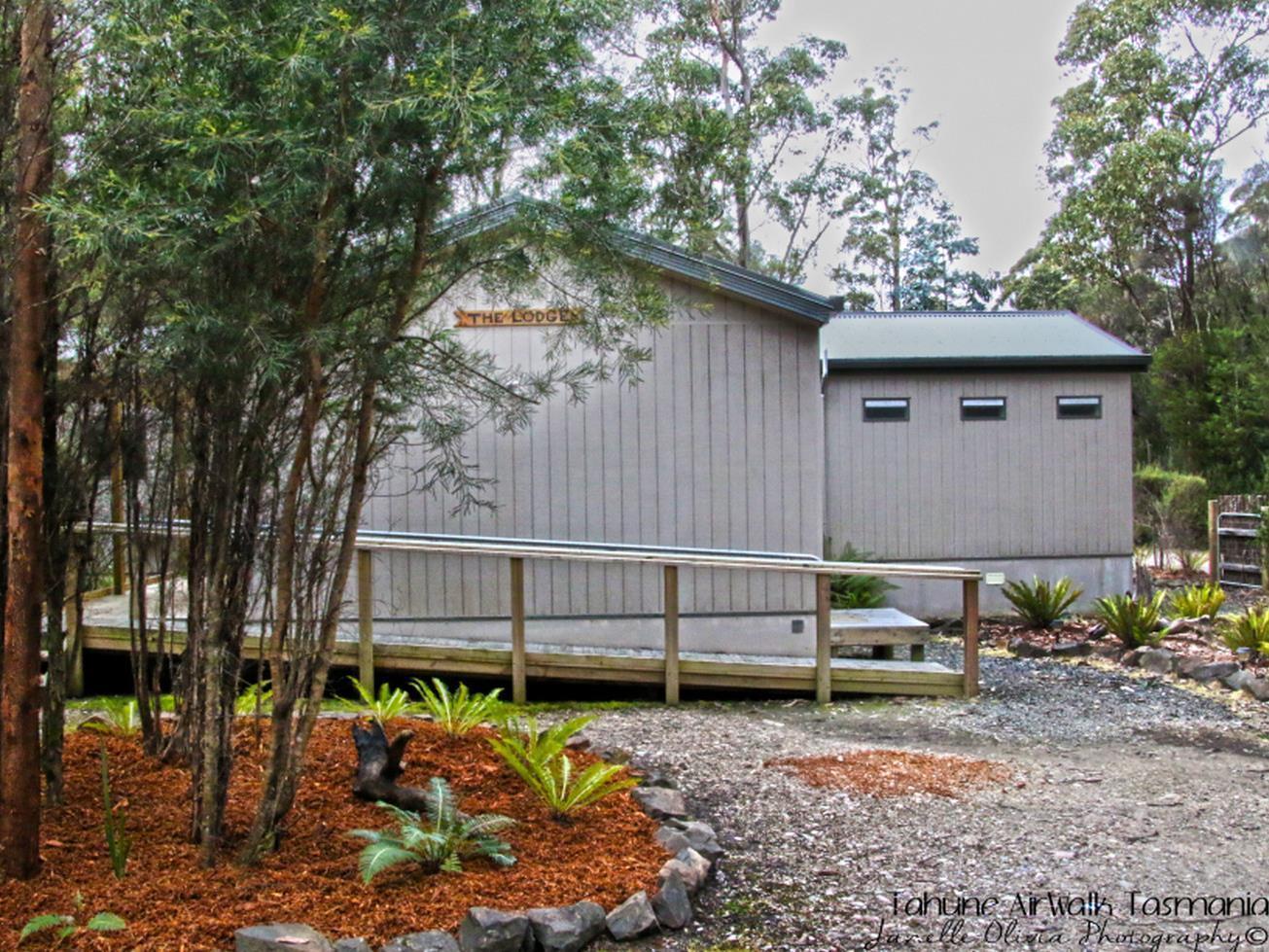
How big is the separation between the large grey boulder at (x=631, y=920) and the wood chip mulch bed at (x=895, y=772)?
1817 millimetres

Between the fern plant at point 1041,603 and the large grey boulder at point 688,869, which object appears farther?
the fern plant at point 1041,603

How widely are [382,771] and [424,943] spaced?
4.07 ft

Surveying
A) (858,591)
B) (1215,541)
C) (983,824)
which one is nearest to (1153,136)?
(1215,541)

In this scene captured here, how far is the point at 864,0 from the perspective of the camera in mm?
27094

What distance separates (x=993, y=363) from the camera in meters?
12.2

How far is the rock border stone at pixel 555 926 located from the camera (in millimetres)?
2975

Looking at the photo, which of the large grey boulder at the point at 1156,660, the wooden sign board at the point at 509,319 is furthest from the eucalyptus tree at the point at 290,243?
the large grey boulder at the point at 1156,660

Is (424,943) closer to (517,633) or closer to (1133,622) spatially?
(517,633)

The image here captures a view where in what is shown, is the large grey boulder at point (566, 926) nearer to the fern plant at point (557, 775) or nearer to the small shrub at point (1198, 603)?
the fern plant at point (557, 775)

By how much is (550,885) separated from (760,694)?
4.07 m

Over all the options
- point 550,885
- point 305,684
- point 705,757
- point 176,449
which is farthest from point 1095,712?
point 176,449

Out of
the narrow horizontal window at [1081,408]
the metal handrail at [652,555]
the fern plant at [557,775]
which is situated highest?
the narrow horizontal window at [1081,408]

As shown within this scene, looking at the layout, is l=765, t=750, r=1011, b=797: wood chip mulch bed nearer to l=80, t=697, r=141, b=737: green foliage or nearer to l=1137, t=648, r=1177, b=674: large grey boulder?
l=80, t=697, r=141, b=737: green foliage

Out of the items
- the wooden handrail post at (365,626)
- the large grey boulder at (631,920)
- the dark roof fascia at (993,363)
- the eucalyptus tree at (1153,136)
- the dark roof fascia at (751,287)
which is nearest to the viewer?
the large grey boulder at (631,920)
